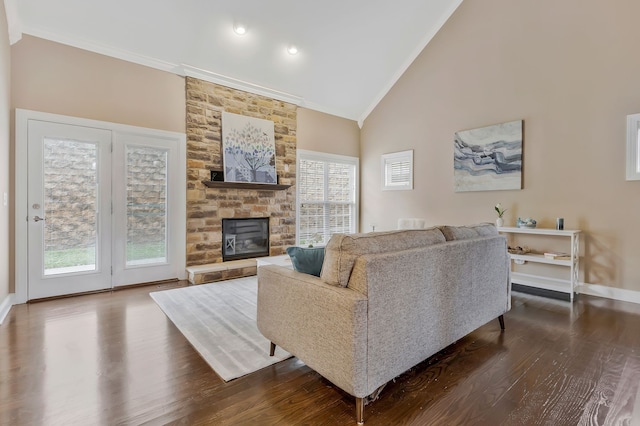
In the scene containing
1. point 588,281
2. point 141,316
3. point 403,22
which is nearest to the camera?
point 141,316

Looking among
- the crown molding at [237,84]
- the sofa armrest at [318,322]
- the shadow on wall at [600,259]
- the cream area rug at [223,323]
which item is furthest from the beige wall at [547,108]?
the sofa armrest at [318,322]

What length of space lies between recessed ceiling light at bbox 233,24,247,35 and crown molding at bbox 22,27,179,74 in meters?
0.99

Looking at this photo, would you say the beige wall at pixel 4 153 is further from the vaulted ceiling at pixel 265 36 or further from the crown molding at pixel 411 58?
the crown molding at pixel 411 58

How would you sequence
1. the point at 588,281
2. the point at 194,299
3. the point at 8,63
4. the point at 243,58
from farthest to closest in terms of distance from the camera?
the point at 243,58, the point at 588,281, the point at 194,299, the point at 8,63

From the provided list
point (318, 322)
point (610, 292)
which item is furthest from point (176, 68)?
point (610, 292)

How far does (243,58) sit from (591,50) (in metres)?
4.59

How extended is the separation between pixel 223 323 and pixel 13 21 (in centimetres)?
385

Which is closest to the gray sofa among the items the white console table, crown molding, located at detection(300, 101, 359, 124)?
the white console table

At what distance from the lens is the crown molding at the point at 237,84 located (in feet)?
14.8

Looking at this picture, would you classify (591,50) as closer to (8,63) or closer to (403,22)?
(403,22)

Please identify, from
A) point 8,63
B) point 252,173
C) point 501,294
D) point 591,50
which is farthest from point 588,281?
point 8,63

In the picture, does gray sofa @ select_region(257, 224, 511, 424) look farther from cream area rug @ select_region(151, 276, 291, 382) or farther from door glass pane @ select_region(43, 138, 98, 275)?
door glass pane @ select_region(43, 138, 98, 275)

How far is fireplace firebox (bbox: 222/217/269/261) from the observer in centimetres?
495

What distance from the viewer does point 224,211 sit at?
491cm
